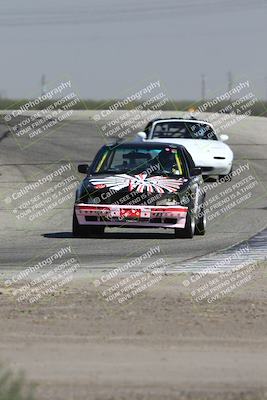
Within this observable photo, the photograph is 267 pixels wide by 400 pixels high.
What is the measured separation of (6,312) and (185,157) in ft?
29.8

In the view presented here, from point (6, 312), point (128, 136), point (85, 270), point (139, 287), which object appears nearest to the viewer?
point (6, 312)

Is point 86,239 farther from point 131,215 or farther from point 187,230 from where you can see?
point 187,230

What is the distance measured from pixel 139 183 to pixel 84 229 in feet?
3.50

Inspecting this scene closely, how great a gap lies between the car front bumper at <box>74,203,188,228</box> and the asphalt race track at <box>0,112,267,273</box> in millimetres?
253

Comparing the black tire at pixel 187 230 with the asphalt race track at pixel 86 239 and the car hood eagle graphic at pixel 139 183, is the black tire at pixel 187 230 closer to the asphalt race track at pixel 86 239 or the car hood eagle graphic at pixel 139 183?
the asphalt race track at pixel 86 239

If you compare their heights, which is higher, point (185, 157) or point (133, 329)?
point (133, 329)

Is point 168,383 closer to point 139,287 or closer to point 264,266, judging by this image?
point 139,287

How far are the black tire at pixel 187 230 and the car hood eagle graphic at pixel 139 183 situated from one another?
1.58 ft

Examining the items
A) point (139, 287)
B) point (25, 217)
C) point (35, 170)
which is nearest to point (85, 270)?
point (139, 287)

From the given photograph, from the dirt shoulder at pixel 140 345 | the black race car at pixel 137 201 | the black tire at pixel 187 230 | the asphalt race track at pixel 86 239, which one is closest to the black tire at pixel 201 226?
the black race car at pixel 137 201

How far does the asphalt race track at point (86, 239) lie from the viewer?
1502 centimetres

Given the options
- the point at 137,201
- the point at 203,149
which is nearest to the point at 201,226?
the point at 137,201

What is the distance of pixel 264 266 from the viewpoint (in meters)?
13.4

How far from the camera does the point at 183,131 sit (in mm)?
28141
